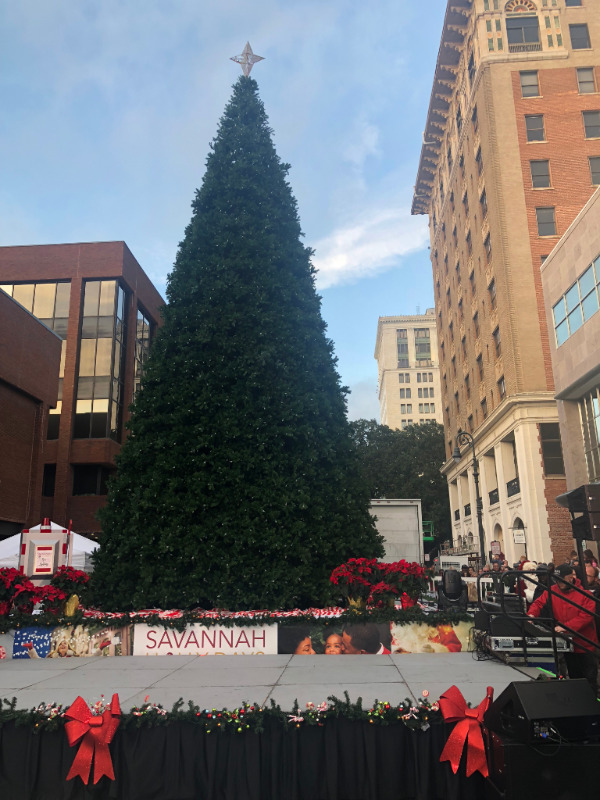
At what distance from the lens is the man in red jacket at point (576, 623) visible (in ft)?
21.8

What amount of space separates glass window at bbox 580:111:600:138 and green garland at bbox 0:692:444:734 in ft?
135

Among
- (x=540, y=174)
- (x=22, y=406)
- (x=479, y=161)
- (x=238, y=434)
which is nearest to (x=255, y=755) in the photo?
(x=238, y=434)

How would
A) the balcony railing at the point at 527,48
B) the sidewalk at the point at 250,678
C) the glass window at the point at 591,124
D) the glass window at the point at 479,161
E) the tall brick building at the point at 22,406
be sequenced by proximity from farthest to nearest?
1. the glass window at the point at 479,161
2. the balcony railing at the point at 527,48
3. the glass window at the point at 591,124
4. the tall brick building at the point at 22,406
5. the sidewalk at the point at 250,678

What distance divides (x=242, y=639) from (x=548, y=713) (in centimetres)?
688

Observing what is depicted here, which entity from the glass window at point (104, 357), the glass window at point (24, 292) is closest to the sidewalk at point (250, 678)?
the glass window at point (104, 357)

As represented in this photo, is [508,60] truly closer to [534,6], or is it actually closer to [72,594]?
[534,6]

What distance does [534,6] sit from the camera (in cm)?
4081

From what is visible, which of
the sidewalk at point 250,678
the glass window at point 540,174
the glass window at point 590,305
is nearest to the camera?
the sidewalk at point 250,678

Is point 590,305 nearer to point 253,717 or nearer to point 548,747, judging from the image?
point 548,747

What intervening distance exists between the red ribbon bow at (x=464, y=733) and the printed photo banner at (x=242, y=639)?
16.4ft

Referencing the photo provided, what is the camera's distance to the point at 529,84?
3959 cm

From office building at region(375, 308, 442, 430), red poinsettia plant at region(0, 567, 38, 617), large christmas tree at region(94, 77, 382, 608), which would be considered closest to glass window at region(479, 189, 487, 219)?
large christmas tree at region(94, 77, 382, 608)

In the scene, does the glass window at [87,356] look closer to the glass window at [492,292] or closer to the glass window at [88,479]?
the glass window at [88,479]

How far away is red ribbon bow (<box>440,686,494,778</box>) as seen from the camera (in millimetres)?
5277
